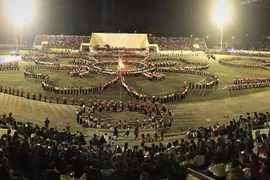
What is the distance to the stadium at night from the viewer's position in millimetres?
13062

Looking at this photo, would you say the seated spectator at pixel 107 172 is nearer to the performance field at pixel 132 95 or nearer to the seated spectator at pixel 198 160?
the seated spectator at pixel 198 160

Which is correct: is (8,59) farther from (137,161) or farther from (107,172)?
(107,172)

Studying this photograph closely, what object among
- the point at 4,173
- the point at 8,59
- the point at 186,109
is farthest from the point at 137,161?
the point at 8,59

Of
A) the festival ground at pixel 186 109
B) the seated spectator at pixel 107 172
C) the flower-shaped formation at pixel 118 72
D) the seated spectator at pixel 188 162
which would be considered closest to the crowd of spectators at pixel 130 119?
the festival ground at pixel 186 109

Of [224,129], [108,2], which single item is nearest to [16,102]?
[224,129]

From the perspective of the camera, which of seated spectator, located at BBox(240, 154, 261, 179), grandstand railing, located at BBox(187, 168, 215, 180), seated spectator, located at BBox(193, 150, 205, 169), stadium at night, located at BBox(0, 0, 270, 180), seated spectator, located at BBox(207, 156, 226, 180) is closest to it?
seated spectator, located at BBox(240, 154, 261, 179)

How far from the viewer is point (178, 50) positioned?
8831 centimetres

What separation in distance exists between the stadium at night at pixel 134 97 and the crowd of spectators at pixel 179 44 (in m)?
0.31

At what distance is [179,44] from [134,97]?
5621 cm

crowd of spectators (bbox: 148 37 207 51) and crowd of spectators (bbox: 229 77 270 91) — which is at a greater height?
crowd of spectators (bbox: 148 37 207 51)

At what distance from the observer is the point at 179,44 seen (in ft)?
300

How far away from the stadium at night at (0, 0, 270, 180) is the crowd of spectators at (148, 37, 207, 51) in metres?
0.31

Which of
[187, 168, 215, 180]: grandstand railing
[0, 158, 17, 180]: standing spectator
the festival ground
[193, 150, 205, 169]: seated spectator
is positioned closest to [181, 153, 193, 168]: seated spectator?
[193, 150, 205, 169]: seated spectator

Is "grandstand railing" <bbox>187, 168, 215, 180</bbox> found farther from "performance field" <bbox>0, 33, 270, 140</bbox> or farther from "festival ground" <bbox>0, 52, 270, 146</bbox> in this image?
"performance field" <bbox>0, 33, 270, 140</bbox>
